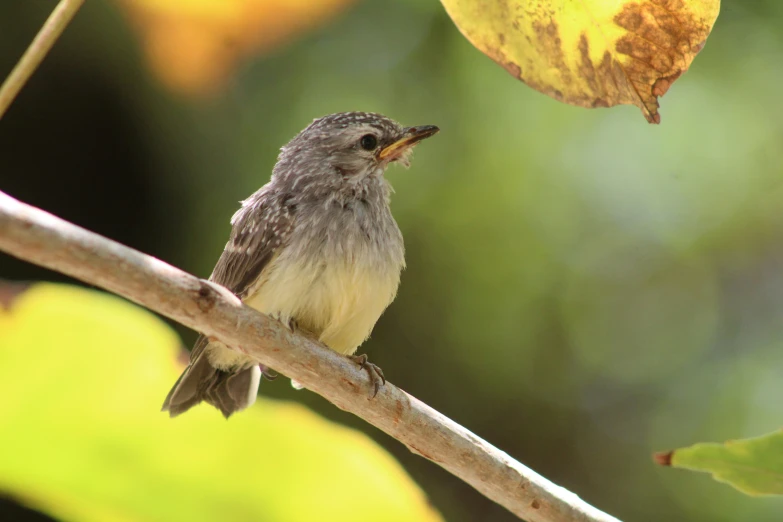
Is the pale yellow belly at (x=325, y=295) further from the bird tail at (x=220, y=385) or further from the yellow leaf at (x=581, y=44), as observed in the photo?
the yellow leaf at (x=581, y=44)

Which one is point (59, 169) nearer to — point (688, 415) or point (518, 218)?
point (518, 218)

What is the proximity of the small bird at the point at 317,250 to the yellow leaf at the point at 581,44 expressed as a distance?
1.14 meters

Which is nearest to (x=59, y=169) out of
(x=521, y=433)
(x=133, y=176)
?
(x=133, y=176)

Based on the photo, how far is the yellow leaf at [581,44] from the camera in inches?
70.2

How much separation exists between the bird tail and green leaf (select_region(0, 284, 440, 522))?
0.19 meters

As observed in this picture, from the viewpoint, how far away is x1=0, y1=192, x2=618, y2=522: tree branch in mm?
1604

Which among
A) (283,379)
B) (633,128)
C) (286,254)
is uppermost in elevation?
(633,128)

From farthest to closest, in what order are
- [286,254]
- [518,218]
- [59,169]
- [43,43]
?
[518,218] → [59,169] → [286,254] → [43,43]

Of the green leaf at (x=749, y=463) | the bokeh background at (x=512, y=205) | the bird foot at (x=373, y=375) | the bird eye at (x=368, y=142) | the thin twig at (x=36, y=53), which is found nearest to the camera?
the green leaf at (x=749, y=463)

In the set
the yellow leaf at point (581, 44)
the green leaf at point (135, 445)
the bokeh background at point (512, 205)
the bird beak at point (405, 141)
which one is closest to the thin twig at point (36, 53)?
the yellow leaf at point (581, 44)

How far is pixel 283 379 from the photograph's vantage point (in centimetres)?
400

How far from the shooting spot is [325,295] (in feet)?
9.46

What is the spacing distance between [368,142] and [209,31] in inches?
40.5

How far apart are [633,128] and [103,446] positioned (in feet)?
10.5
